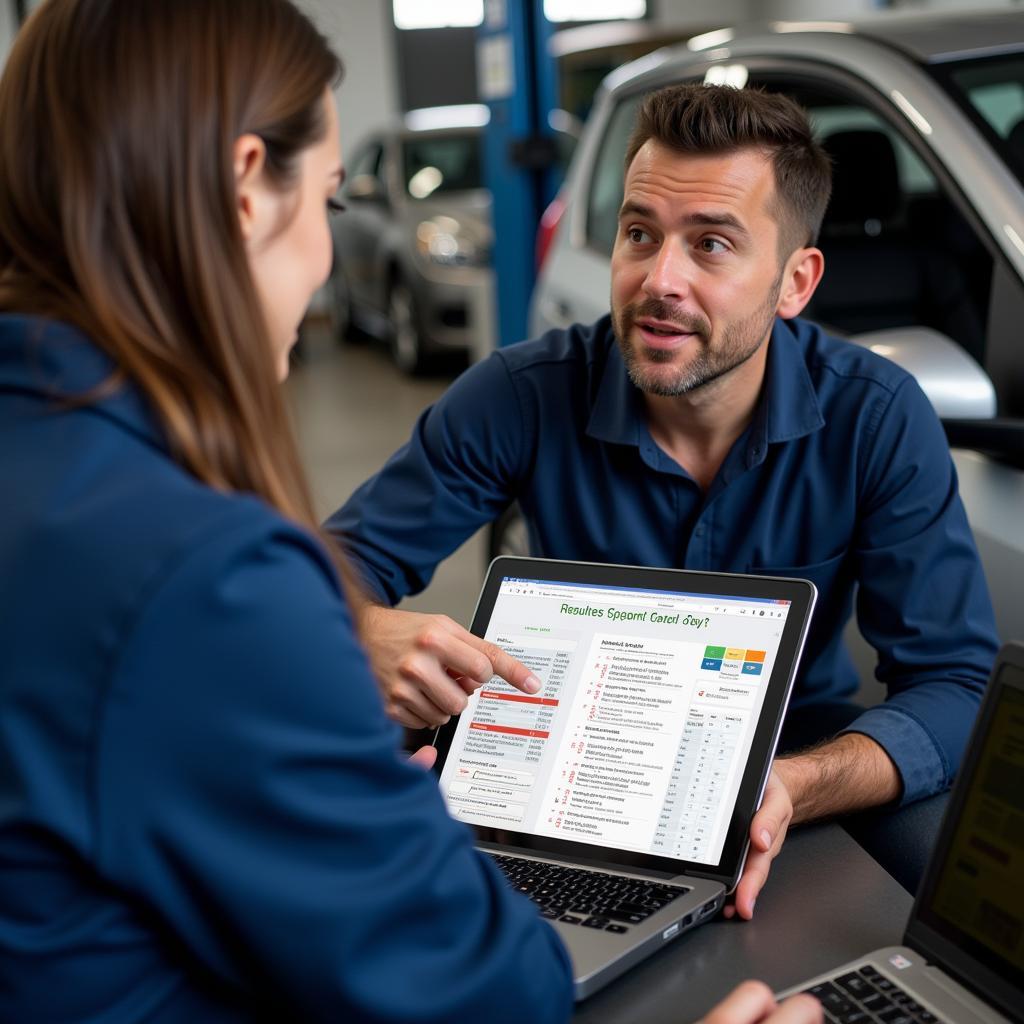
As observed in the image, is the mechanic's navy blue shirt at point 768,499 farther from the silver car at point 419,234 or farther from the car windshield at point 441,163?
the car windshield at point 441,163

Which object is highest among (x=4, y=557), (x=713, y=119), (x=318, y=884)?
(x=713, y=119)

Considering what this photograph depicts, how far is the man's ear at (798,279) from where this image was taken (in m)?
1.85

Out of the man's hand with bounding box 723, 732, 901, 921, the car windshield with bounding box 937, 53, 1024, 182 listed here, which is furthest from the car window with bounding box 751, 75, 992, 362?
the man's hand with bounding box 723, 732, 901, 921

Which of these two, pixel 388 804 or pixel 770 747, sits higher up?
pixel 388 804

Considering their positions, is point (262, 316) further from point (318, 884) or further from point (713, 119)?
point (713, 119)

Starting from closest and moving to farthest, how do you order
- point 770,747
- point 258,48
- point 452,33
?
1. point 258,48
2. point 770,747
3. point 452,33

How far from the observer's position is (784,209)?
180 cm

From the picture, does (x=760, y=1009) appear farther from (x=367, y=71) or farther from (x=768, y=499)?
(x=367, y=71)

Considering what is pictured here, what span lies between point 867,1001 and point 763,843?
0.19 m

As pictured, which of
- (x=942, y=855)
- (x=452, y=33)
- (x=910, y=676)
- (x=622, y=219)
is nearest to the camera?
(x=942, y=855)

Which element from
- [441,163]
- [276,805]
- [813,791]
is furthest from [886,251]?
[441,163]

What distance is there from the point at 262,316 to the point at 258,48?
0.17m

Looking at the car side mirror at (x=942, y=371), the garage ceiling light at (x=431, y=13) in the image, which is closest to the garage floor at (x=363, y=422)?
the car side mirror at (x=942, y=371)

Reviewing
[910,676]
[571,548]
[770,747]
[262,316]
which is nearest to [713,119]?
[571,548]
